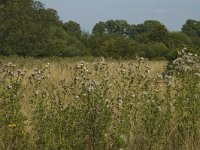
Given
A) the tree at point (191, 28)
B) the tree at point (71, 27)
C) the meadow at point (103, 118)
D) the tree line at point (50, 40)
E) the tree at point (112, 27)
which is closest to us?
the meadow at point (103, 118)

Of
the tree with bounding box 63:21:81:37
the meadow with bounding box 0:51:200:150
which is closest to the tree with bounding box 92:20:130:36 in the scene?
the tree with bounding box 63:21:81:37

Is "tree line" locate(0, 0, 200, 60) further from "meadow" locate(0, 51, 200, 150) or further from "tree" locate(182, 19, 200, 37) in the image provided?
"meadow" locate(0, 51, 200, 150)

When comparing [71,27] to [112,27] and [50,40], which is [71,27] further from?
[50,40]

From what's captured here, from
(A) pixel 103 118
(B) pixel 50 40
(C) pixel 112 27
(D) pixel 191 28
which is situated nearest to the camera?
(A) pixel 103 118

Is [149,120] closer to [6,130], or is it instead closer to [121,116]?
[121,116]

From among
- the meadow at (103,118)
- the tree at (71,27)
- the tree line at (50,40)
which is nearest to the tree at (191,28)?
the tree line at (50,40)

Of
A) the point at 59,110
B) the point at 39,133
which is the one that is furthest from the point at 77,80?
the point at 39,133

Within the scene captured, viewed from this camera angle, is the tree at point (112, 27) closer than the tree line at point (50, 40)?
No

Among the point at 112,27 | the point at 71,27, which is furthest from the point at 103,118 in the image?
the point at 71,27

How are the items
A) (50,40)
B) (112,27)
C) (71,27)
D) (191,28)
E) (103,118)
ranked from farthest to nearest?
(191,28), (71,27), (112,27), (50,40), (103,118)

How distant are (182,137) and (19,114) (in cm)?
171

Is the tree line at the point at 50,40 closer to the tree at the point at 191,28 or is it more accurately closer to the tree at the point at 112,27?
the tree at the point at 112,27

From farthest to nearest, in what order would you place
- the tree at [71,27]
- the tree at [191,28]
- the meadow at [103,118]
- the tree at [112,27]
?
the tree at [191,28]
the tree at [71,27]
the tree at [112,27]
the meadow at [103,118]

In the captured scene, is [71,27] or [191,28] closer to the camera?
[71,27]
